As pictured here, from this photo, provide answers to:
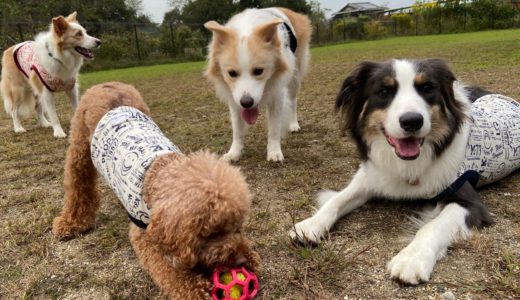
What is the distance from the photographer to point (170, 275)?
195 cm

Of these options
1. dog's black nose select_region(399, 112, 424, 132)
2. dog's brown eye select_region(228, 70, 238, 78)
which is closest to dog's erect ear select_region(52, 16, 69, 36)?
dog's brown eye select_region(228, 70, 238, 78)

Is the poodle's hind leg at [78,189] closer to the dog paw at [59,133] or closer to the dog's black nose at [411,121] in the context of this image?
the dog's black nose at [411,121]

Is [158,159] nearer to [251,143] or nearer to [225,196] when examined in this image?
[225,196]

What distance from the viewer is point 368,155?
2922mm

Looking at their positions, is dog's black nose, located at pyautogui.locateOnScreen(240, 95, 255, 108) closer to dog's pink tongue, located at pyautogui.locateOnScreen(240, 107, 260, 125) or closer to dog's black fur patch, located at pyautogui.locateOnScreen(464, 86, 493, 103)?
dog's pink tongue, located at pyautogui.locateOnScreen(240, 107, 260, 125)

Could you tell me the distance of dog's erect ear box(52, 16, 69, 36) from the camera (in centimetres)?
624

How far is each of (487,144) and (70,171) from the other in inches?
118

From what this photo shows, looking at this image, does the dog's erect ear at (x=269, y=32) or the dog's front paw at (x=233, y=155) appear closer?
the dog's erect ear at (x=269, y=32)

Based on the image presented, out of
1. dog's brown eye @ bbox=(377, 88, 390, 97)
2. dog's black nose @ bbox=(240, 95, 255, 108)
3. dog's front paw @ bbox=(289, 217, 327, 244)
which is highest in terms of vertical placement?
dog's brown eye @ bbox=(377, 88, 390, 97)

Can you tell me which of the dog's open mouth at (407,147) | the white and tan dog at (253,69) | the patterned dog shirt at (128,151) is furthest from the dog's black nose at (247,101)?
the dog's open mouth at (407,147)

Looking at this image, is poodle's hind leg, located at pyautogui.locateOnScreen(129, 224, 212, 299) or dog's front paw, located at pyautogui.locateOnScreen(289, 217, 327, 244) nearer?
poodle's hind leg, located at pyautogui.locateOnScreen(129, 224, 212, 299)

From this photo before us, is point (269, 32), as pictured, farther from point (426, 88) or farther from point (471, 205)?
point (471, 205)

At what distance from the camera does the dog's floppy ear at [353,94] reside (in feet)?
9.50

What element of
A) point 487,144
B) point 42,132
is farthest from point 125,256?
point 42,132
